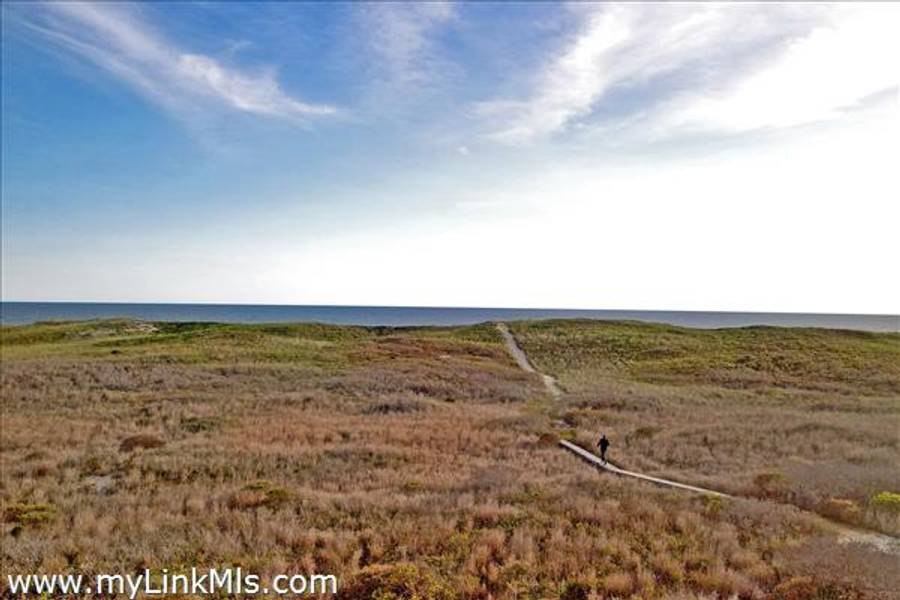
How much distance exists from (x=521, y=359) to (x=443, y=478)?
51.7 m

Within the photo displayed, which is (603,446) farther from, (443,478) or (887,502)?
Answer: (887,502)

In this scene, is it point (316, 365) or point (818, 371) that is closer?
point (818, 371)

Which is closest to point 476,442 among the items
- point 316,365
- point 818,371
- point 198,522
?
point 198,522

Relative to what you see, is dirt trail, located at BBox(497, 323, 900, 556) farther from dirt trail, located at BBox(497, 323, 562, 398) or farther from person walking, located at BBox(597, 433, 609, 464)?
dirt trail, located at BBox(497, 323, 562, 398)

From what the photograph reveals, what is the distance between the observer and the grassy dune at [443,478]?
10.4 metres

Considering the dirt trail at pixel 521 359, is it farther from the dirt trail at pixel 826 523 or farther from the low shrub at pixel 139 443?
the low shrub at pixel 139 443

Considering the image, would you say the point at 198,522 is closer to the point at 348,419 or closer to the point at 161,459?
the point at 161,459

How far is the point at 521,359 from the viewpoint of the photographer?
68.8 meters

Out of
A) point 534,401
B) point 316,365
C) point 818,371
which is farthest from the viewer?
point 316,365

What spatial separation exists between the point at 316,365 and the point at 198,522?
43.9 metres

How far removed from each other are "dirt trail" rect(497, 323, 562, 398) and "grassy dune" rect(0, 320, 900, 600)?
188 centimetres

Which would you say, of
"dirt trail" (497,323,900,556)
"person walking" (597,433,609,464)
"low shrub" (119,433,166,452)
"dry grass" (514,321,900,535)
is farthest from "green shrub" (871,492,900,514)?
"low shrub" (119,433,166,452)

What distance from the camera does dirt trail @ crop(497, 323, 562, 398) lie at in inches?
1842

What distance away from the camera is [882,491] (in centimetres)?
1517
